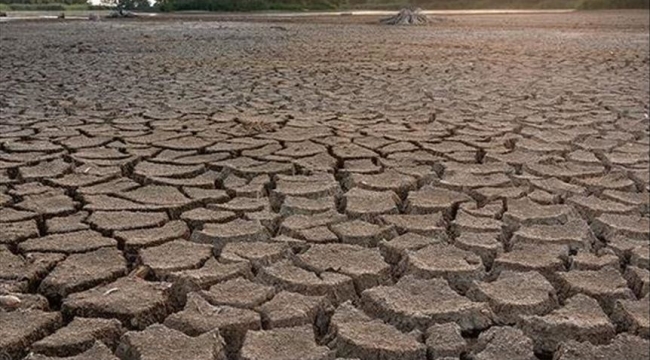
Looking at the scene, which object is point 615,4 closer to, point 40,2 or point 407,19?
point 407,19

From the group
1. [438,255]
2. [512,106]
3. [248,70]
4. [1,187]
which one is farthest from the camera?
A: [248,70]

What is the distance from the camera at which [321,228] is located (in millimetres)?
2689

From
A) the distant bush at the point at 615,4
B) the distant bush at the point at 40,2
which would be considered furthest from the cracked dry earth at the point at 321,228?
the distant bush at the point at 40,2

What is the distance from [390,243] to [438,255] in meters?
0.17

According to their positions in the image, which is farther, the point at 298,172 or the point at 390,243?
the point at 298,172

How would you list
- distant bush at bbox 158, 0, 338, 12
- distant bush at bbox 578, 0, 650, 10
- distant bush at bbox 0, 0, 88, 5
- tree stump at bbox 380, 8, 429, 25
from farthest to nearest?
distant bush at bbox 0, 0, 88, 5
distant bush at bbox 578, 0, 650, 10
distant bush at bbox 158, 0, 338, 12
tree stump at bbox 380, 8, 429, 25

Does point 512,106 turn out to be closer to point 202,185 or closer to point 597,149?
point 597,149

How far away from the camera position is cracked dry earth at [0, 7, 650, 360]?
75.8 inches

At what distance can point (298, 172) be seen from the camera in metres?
3.49

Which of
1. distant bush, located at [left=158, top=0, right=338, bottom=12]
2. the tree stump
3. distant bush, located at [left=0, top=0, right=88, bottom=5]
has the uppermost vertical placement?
distant bush, located at [left=0, top=0, right=88, bottom=5]

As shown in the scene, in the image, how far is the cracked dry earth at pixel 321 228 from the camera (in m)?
1.92

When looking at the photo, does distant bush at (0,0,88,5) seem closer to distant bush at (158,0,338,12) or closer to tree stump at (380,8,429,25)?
distant bush at (158,0,338,12)

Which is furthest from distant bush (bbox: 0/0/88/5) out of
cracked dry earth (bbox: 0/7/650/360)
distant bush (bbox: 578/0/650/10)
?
cracked dry earth (bbox: 0/7/650/360)

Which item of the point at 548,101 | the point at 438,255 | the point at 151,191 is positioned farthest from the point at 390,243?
the point at 548,101
